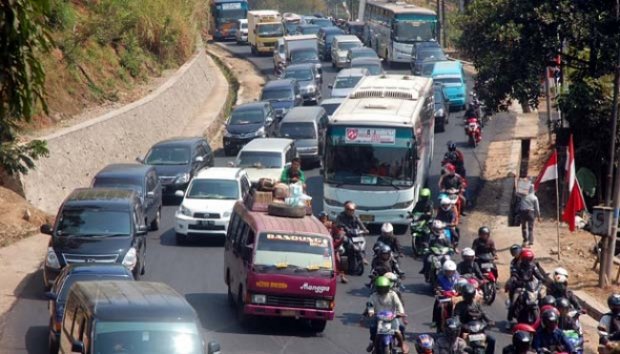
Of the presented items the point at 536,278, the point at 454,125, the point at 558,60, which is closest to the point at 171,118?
the point at 454,125

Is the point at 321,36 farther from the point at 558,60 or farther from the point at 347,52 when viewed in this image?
the point at 558,60

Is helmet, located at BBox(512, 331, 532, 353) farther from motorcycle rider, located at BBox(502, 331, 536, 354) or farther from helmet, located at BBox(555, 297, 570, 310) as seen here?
helmet, located at BBox(555, 297, 570, 310)

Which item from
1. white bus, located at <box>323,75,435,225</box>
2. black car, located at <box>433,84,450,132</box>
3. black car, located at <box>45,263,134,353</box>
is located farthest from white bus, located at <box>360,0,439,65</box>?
black car, located at <box>45,263,134,353</box>

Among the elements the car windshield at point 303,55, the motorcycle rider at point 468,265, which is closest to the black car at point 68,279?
the motorcycle rider at point 468,265

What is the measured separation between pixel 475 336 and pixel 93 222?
8.61 m

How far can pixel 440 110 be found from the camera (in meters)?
43.5

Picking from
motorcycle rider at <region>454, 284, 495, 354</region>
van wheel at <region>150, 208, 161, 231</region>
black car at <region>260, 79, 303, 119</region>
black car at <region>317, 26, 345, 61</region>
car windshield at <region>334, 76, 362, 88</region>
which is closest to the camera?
motorcycle rider at <region>454, 284, 495, 354</region>

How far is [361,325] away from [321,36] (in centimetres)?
5290

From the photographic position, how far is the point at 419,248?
26.0 m

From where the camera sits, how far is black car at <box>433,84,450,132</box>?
43.5 m

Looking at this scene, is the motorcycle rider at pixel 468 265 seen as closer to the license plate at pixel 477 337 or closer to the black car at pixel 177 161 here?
the license plate at pixel 477 337

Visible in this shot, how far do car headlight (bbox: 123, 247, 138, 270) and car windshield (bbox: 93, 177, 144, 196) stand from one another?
6.30m

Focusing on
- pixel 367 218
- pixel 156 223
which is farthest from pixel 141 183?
pixel 367 218

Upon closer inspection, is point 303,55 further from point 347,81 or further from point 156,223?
point 156,223
